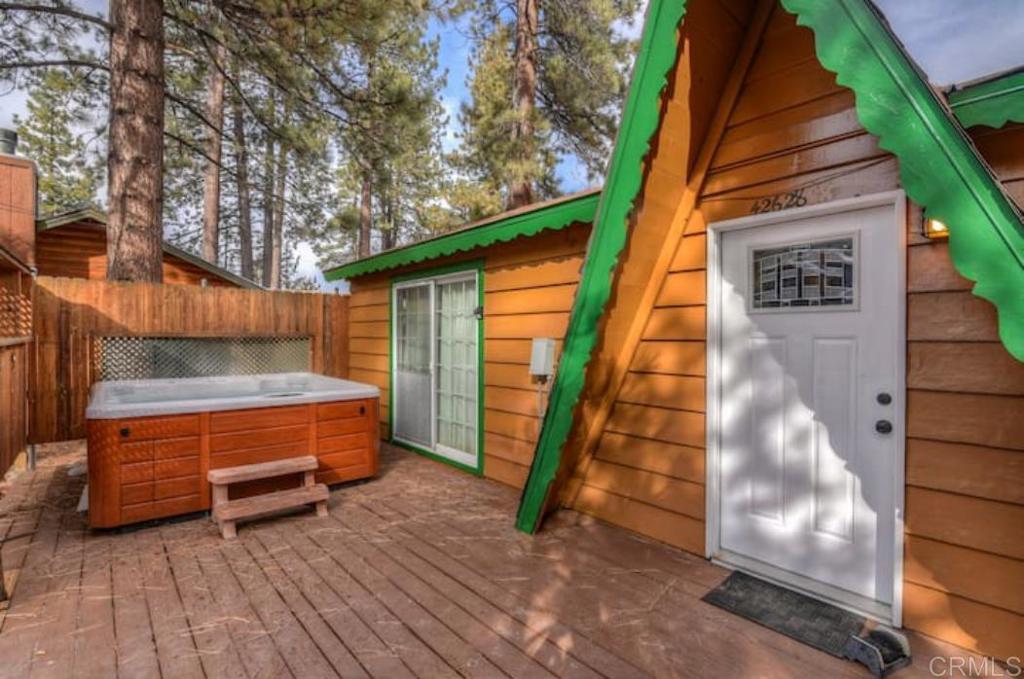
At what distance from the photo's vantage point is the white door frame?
1972mm

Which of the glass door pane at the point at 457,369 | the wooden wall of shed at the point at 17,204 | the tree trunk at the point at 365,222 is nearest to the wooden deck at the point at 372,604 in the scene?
the glass door pane at the point at 457,369

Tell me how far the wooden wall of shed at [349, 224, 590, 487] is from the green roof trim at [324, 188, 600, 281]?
0.21 metres

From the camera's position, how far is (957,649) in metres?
1.86

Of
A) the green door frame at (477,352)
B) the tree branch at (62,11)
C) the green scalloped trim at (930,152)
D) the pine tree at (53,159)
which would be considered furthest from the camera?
the pine tree at (53,159)

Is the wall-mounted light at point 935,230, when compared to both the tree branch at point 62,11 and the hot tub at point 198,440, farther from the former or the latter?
the tree branch at point 62,11

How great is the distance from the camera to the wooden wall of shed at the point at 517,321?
3.48 m

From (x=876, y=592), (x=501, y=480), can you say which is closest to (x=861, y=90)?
(x=876, y=592)

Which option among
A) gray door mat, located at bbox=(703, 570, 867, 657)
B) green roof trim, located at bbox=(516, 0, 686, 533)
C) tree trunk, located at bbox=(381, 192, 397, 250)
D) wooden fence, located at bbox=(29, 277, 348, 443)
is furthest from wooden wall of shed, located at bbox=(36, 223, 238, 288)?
gray door mat, located at bbox=(703, 570, 867, 657)

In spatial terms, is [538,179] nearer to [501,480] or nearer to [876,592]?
[501,480]

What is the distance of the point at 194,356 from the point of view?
532 centimetres

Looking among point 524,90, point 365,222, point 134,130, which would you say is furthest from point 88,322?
point 365,222

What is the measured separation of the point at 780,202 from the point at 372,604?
263 cm

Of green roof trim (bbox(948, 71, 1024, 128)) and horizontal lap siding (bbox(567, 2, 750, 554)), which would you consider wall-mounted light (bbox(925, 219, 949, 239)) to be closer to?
green roof trim (bbox(948, 71, 1024, 128))

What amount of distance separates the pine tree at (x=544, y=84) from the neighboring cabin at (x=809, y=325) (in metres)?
4.66
